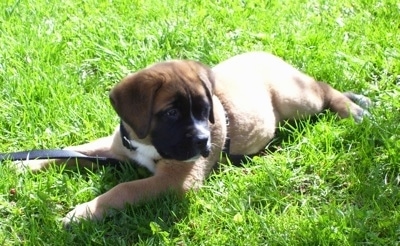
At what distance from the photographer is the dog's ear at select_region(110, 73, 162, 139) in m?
3.70

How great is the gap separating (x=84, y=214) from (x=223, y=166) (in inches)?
36.7

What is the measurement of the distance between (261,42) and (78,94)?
1.66 m

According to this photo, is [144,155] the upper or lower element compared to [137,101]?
lower

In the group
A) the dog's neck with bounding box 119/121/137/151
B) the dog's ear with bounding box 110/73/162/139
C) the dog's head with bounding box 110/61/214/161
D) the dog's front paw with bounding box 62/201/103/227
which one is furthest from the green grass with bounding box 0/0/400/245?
the dog's ear with bounding box 110/73/162/139

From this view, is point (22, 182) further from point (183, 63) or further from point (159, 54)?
point (159, 54)

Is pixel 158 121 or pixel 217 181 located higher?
pixel 158 121

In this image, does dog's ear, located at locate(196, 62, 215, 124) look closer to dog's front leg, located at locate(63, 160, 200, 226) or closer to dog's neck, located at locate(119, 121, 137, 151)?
dog's front leg, located at locate(63, 160, 200, 226)

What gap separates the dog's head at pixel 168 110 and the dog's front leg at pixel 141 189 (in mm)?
154

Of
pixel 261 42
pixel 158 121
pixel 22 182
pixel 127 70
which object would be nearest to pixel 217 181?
pixel 158 121

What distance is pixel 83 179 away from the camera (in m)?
4.08

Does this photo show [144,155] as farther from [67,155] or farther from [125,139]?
[67,155]

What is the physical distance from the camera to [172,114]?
148 inches

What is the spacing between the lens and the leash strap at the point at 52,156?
158 inches

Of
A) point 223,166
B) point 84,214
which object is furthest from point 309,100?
point 84,214
